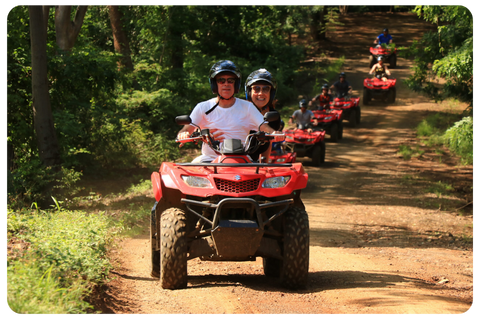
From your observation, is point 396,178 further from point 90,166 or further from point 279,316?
point 279,316

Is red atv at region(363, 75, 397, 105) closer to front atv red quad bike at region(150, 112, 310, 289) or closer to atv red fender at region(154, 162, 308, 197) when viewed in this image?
front atv red quad bike at region(150, 112, 310, 289)

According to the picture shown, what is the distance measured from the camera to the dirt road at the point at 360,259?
193 inches

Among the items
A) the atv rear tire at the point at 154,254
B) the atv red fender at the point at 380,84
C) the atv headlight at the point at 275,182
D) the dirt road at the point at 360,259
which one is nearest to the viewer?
the dirt road at the point at 360,259

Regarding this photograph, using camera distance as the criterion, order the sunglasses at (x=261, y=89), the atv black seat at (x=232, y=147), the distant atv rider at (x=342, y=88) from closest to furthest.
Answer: the atv black seat at (x=232, y=147)
the sunglasses at (x=261, y=89)
the distant atv rider at (x=342, y=88)

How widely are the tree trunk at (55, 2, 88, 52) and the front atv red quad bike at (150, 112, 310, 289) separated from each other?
445 inches

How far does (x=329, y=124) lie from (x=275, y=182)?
15.6 meters

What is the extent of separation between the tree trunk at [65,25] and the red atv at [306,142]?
7.09 meters

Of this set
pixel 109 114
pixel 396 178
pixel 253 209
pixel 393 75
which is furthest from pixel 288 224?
pixel 393 75

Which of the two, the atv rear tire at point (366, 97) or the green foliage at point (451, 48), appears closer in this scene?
the green foliage at point (451, 48)

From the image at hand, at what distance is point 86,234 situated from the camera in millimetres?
6309

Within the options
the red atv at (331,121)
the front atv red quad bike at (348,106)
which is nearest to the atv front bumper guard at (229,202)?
the red atv at (331,121)

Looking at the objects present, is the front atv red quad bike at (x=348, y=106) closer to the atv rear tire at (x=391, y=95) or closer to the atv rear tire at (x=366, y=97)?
the atv rear tire at (x=366, y=97)

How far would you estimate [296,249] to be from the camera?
5.46 m

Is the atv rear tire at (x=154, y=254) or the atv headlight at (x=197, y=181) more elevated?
the atv headlight at (x=197, y=181)
